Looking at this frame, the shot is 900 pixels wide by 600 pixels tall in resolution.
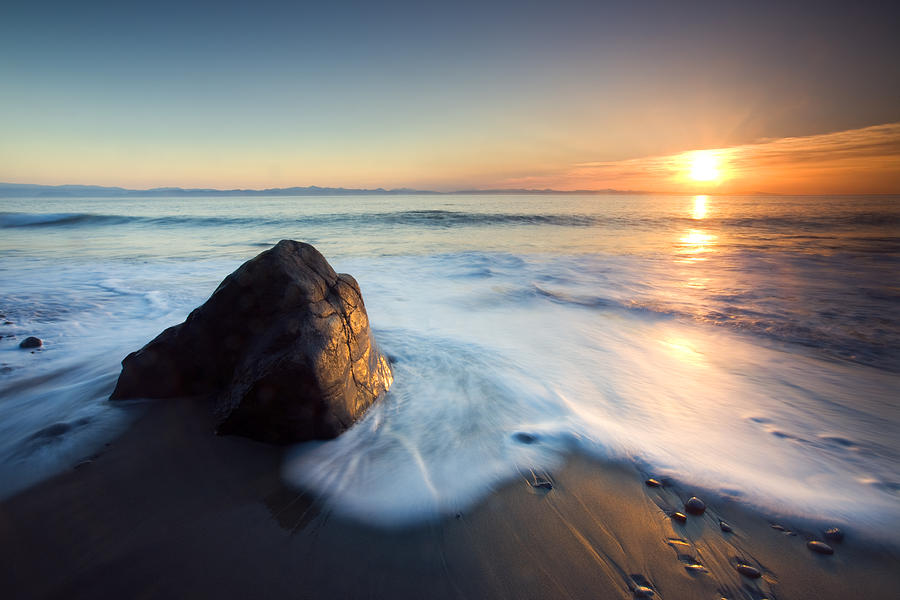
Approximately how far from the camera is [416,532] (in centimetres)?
199

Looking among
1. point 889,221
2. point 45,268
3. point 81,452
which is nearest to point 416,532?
point 81,452

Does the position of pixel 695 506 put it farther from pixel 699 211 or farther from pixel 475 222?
pixel 699 211

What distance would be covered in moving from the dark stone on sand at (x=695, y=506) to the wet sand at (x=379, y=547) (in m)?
0.03

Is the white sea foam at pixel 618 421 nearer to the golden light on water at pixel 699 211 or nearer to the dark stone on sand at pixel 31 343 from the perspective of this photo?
the dark stone on sand at pixel 31 343

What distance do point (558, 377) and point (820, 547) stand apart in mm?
2275

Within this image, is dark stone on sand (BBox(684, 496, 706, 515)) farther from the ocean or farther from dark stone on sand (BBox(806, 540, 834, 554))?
dark stone on sand (BBox(806, 540, 834, 554))

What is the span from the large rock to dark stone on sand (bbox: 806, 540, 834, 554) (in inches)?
108

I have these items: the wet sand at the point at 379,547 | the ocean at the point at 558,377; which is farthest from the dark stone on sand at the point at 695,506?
the ocean at the point at 558,377

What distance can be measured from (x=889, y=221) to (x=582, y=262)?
23624 mm

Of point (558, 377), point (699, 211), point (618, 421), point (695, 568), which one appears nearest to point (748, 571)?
point (695, 568)

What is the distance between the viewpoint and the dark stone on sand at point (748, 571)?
1737 millimetres

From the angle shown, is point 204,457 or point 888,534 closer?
point 888,534

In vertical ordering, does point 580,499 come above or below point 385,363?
below

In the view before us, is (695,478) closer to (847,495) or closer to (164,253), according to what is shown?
(847,495)
